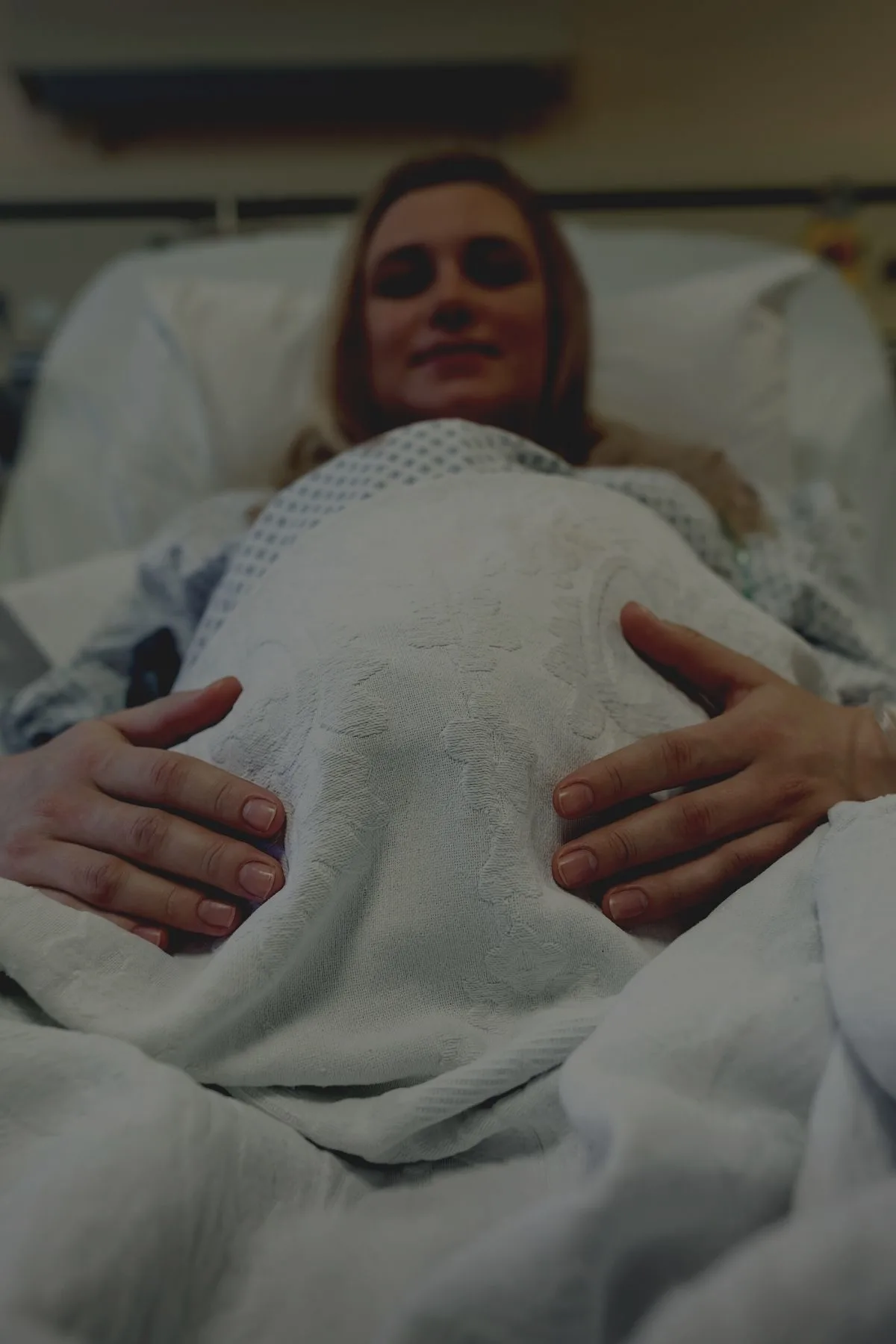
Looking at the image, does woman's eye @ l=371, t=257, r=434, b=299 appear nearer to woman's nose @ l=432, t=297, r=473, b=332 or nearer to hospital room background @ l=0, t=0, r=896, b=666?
woman's nose @ l=432, t=297, r=473, b=332

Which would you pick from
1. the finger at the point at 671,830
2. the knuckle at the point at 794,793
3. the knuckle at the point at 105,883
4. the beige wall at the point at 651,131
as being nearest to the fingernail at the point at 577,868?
the finger at the point at 671,830

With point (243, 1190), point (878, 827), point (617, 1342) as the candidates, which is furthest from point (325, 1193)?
point (878, 827)

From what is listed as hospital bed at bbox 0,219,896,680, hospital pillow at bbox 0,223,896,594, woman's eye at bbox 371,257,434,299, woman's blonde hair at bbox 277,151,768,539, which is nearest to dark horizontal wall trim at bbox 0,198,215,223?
hospital pillow at bbox 0,223,896,594

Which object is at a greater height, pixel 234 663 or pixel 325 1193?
pixel 234 663

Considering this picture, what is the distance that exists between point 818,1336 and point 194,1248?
209 mm

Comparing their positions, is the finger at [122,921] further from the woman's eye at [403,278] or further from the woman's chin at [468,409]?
the woman's eye at [403,278]

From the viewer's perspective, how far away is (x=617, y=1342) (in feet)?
1.00

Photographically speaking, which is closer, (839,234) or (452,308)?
(452,308)

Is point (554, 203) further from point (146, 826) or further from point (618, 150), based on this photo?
point (146, 826)

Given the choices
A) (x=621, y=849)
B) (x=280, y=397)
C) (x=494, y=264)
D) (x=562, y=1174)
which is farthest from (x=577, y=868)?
(x=280, y=397)

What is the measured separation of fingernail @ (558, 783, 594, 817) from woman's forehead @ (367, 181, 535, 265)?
2.27 ft

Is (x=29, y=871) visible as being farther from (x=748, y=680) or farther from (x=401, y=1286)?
(x=748, y=680)

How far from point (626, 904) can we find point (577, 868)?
0.10ft

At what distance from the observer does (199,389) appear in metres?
1.28
